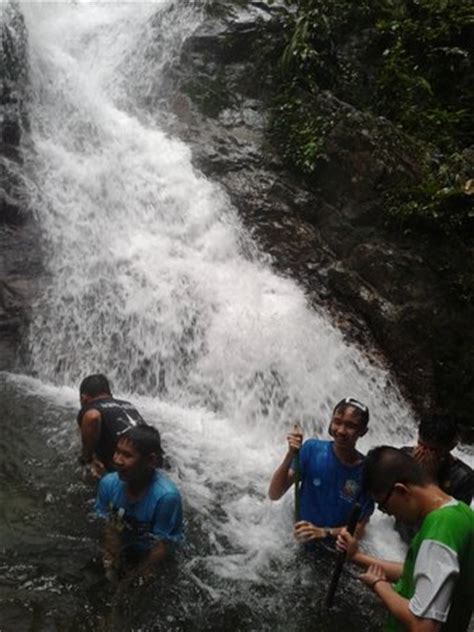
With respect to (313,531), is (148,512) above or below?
below

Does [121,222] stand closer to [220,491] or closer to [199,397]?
[199,397]

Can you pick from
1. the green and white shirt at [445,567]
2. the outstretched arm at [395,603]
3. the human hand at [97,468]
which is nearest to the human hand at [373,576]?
the outstretched arm at [395,603]

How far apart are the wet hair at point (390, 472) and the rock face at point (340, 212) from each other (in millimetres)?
6247

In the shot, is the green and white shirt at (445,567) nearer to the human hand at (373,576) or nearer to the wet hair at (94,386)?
the human hand at (373,576)

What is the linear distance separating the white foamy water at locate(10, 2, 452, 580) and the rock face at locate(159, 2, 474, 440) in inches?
18.1

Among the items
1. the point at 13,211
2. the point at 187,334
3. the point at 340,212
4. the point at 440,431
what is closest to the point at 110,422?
the point at 440,431

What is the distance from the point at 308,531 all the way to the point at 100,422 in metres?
1.95

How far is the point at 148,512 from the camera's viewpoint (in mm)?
4402

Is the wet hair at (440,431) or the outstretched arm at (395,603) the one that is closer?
the outstretched arm at (395,603)

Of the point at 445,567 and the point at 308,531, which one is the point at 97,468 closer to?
the point at 308,531

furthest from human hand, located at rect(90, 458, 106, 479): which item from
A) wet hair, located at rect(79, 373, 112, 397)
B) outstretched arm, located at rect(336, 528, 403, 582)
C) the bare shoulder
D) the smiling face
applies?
outstretched arm, located at rect(336, 528, 403, 582)

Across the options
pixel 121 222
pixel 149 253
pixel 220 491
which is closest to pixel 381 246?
pixel 149 253

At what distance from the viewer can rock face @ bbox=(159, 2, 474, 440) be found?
362 inches

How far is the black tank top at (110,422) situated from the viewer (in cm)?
522
